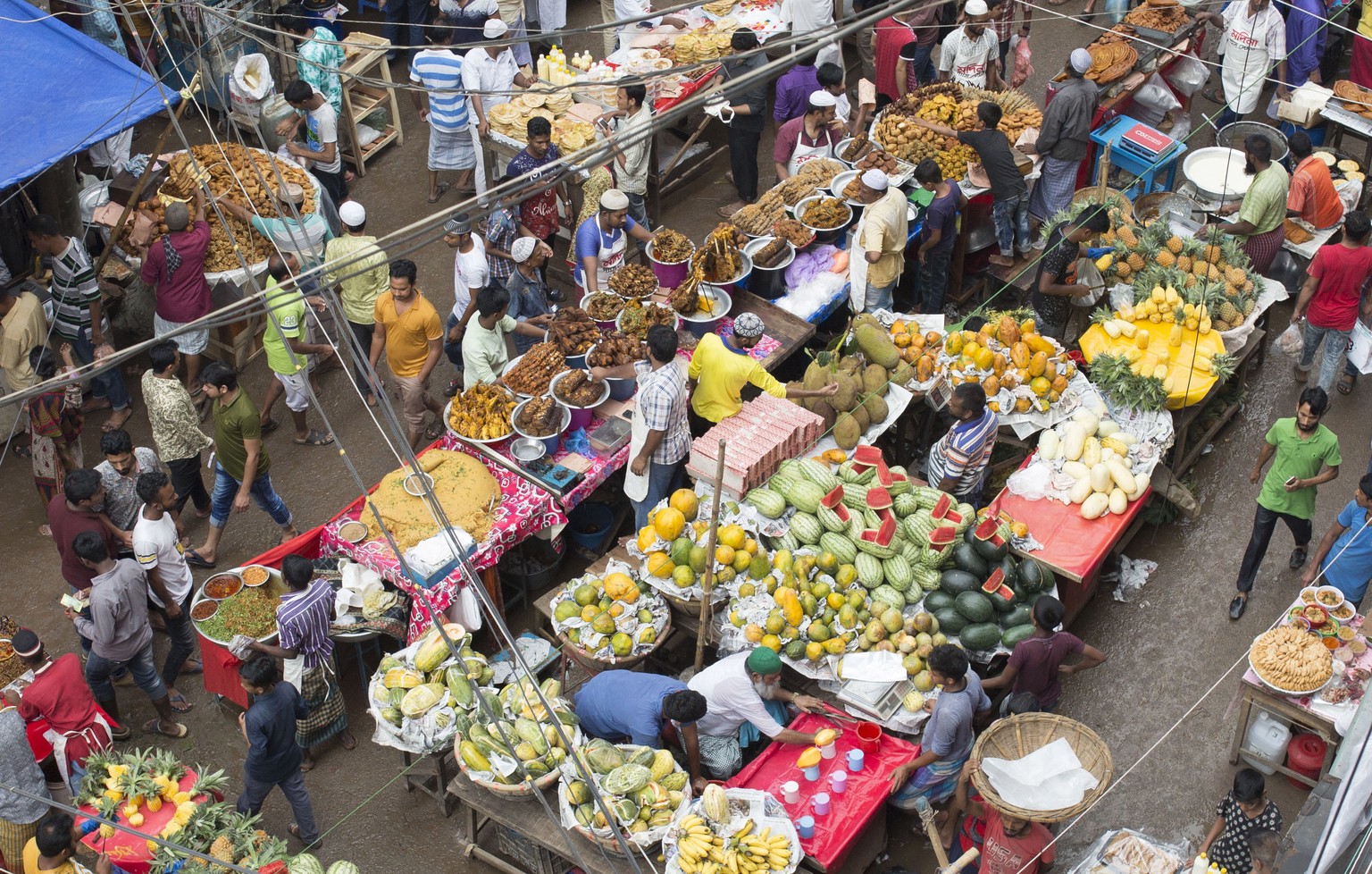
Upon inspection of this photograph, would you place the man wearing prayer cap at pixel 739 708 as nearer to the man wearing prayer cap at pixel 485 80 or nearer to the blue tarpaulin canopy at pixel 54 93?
the blue tarpaulin canopy at pixel 54 93

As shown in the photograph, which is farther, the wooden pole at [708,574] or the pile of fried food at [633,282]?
the pile of fried food at [633,282]

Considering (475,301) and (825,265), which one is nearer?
(475,301)

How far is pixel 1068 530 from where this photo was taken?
9.03 meters

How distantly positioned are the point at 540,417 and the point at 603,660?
73.4 inches

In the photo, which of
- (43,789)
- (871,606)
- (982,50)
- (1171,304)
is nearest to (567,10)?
(982,50)

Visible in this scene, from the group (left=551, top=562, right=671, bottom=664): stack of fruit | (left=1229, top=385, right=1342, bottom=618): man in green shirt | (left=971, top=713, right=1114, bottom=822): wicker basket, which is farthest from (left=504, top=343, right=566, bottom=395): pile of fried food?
(left=1229, top=385, right=1342, bottom=618): man in green shirt

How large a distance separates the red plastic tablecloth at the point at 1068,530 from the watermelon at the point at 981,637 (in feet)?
2.49

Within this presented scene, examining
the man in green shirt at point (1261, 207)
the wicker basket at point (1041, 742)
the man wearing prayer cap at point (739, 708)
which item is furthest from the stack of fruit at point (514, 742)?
the man in green shirt at point (1261, 207)

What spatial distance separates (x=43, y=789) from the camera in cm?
777

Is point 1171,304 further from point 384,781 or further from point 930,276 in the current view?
point 384,781

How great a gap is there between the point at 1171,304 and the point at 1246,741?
3347mm

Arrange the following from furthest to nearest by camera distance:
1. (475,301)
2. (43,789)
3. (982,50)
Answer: (982,50) < (475,301) < (43,789)

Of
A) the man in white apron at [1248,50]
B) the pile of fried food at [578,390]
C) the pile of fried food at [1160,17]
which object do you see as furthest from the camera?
the pile of fried food at [1160,17]

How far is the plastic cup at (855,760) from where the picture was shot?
25.3ft
